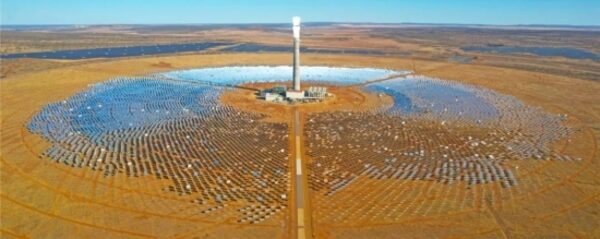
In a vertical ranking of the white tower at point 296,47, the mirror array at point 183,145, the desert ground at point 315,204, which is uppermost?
the white tower at point 296,47

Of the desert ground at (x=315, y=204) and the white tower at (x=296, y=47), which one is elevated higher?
the white tower at (x=296, y=47)

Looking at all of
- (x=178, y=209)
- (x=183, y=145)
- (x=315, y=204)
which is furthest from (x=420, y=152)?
(x=178, y=209)

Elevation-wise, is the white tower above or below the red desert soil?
above

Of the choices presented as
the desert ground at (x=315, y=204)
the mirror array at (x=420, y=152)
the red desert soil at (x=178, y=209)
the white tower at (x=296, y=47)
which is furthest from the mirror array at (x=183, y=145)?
the white tower at (x=296, y=47)

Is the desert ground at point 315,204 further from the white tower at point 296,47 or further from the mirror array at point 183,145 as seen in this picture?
the white tower at point 296,47

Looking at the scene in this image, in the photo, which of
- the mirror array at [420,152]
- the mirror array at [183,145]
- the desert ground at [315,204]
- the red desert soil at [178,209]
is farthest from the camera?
the mirror array at [183,145]

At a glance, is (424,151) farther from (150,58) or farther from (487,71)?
(150,58)

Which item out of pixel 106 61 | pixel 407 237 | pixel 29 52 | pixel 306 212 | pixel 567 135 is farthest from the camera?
pixel 29 52

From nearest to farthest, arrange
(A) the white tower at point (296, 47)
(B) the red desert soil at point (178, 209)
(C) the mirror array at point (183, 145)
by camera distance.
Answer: (B) the red desert soil at point (178, 209) < (C) the mirror array at point (183, 145) < (A) the white tower at point (296, 47)

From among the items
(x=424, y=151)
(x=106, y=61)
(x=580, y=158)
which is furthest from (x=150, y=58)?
(x=580, y=158)

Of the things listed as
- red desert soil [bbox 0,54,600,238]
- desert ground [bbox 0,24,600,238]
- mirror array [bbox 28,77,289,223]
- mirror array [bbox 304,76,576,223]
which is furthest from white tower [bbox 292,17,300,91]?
red desert soil [bbox 0,54,600,238]

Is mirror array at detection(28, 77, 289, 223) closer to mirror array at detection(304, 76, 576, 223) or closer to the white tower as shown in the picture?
mirror array at detection(304, 76, 576, 223)
